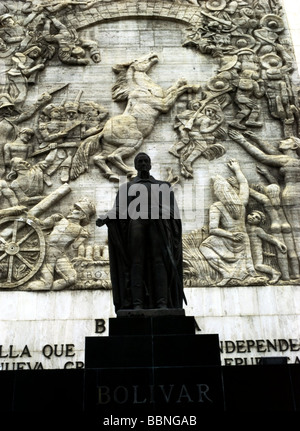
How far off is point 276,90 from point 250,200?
116 inches

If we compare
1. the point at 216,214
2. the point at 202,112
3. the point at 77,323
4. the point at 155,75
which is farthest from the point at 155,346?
the point at 155,75

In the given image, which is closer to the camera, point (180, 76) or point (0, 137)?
point (0, 137)

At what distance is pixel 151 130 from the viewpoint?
1198cm

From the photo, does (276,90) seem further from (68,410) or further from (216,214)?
(68,410)

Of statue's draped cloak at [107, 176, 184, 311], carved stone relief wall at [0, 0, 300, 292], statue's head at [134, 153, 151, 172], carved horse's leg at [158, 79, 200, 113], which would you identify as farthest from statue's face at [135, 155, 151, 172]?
carved horse's leg at [158, 79, 200, 113]

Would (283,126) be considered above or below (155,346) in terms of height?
above

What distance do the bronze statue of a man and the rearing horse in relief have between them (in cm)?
391

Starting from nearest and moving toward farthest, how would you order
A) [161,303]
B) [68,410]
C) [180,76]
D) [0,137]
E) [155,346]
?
1. [68,410]
2. [155,346]
3. [161,303]
4. [0,137]
5. [180,76]

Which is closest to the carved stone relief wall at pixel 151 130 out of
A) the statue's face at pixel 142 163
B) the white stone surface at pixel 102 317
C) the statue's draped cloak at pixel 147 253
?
the white stone surface at pixel 102 317

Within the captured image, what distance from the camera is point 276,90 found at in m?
12.5

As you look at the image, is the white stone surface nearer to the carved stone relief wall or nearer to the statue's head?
the carved stone relief wall

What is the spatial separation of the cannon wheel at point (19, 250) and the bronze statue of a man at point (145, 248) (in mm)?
3620

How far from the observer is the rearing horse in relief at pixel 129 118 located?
1154cm

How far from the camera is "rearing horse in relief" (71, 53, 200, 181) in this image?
1154 centimetres
